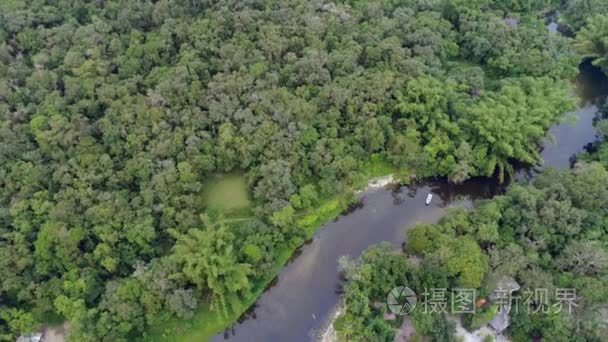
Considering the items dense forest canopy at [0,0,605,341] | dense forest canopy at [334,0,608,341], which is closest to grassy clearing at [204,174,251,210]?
dense forest canopy at [0,0,605,341]

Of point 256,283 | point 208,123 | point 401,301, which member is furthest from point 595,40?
point 256,283

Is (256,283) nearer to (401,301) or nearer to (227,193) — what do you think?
(227,193)

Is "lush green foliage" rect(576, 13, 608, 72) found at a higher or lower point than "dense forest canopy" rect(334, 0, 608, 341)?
higher

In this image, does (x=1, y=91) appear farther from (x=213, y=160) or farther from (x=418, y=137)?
(x=418, y=137)

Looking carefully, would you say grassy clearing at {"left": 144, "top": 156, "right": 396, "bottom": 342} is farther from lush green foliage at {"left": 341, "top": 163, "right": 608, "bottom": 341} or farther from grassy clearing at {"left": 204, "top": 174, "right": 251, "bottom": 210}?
lush green foliage at {"left": 341, "top": 163, "right": 608, "bottom": 341}

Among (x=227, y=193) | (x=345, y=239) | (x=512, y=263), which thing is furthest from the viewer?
(x=227, y=193)

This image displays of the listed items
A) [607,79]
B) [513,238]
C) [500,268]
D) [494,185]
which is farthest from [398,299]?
[607,79]

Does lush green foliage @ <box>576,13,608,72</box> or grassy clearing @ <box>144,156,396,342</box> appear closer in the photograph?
grassy clearing @ <box>144,156,396,342</box>
